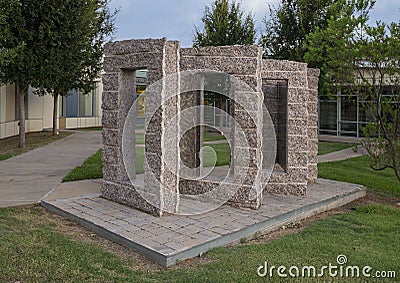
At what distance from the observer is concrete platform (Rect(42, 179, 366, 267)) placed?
189 inches

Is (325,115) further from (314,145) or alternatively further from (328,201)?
(328,201)

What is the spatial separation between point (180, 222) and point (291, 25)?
16274 millimetres

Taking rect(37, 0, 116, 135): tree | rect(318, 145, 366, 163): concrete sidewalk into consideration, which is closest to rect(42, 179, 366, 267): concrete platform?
rect(318, 145, 366, 163): concrete sidewalk

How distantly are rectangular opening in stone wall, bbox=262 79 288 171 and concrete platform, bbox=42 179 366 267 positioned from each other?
0.97m

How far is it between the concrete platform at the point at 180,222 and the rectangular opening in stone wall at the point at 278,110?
0.97 metres

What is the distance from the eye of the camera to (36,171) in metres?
10.2

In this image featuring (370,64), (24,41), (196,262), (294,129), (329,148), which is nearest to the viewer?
(196,262)

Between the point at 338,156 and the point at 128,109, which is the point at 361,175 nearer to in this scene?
the point at 338,156

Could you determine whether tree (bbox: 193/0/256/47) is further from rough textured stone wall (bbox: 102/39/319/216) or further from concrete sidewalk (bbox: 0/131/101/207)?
rough textured stone wall (bbox: 102/39/319/216)

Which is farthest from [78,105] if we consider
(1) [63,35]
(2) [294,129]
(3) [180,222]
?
(3) [180,222]

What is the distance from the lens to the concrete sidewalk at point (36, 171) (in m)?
7.46

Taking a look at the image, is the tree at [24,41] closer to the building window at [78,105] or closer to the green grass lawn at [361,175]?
the green grass lawn at [361,175]

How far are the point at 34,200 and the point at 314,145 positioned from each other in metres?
5.38

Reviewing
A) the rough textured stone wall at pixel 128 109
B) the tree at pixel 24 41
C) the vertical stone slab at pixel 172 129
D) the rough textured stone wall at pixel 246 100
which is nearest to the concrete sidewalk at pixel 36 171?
the rough textured stone wall at pixel 128 109
